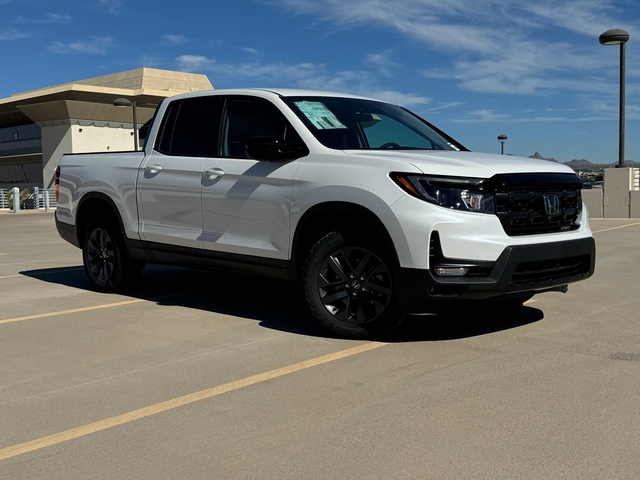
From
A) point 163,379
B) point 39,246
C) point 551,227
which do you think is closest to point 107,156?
point 163,379

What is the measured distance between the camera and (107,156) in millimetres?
7812

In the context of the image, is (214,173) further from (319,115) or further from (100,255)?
(100,255)

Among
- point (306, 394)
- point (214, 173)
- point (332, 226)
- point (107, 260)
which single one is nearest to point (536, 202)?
point (332, 226)

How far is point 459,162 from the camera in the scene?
17.3ft

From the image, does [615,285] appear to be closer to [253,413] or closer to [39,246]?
[253,413]

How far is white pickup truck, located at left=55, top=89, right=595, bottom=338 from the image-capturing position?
5113 mm

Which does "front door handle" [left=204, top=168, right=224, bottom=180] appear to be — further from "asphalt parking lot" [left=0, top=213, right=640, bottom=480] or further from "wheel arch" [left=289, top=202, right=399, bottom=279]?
"asphalt parking lot" [left=0, top=213, right=640, bottom=480]

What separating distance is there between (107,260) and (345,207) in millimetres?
3379

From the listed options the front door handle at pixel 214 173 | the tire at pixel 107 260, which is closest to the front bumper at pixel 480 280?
the front door handle at pixel 214 173

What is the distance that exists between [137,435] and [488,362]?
90.2 inches

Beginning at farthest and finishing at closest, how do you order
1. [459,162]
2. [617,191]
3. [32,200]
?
1. [32,200]
2. [617,191]
3. [459,162]

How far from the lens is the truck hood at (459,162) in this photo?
516 centimetres

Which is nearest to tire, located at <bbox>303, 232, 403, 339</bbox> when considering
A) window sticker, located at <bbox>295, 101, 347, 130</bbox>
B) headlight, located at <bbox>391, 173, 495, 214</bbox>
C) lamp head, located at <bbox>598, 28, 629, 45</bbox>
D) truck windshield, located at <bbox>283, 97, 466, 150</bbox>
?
headlight, located at <bbox>391, 173, 495, 214</bbox>

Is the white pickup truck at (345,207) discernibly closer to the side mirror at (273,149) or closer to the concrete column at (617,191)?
the side mirror at (273,149)
